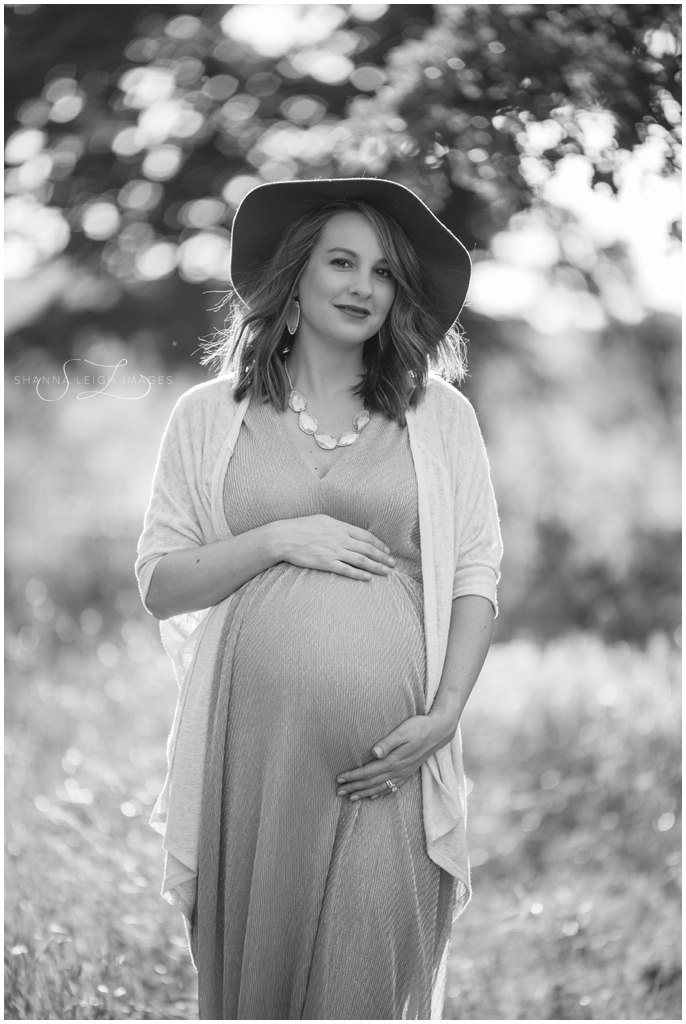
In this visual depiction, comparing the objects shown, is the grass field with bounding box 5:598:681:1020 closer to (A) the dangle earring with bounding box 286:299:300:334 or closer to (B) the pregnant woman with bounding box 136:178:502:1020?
(B) the pregnant woman with bounding box 136:178:502:1020

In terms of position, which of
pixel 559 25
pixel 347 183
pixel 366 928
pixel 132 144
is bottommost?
pixel 366 928

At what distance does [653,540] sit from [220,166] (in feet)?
12.8

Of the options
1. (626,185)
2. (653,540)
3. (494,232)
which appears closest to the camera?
(626,185)

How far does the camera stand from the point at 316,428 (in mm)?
1923

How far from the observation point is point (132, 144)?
4340 millimetres

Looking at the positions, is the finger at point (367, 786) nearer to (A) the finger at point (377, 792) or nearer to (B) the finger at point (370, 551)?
(A) the finger at point (377, 792)

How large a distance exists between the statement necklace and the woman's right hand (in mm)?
169

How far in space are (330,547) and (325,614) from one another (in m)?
0.13

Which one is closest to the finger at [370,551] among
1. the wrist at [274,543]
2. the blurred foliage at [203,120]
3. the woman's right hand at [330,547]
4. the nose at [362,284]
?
the woman's right hand at [330,547]

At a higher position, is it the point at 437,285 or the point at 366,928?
the point at 437,285

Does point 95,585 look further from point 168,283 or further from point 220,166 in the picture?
point 220,166

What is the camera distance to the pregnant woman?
69.3 inches

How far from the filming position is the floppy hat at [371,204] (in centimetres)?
193

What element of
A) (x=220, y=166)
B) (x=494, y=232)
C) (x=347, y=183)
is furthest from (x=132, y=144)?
(x=347, y=183)
